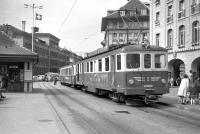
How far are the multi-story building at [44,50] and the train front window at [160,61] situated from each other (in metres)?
71.7

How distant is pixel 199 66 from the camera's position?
35281 mm

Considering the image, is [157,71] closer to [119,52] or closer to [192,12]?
[119,52]

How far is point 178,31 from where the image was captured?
36.6m

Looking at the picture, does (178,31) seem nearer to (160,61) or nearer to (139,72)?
(160,61)

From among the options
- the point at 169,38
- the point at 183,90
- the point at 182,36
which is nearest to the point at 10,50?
the point at 182,36

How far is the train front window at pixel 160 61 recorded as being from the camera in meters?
18.2

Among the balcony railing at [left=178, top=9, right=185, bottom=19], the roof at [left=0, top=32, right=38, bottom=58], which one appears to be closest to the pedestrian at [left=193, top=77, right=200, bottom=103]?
the roof at [left=0, top=32, right=38, bottom=58]

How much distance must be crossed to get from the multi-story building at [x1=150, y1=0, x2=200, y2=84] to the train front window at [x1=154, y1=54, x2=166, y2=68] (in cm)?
1471

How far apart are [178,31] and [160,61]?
19.2 meters

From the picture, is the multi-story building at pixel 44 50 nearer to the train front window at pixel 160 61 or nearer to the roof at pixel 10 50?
the roof at pixel 10 50

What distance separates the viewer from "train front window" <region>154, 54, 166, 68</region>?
18.2 m

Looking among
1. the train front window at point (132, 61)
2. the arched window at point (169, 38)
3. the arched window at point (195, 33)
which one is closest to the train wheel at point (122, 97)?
the train front window at point (132, 61)

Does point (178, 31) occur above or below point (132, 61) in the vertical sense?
above

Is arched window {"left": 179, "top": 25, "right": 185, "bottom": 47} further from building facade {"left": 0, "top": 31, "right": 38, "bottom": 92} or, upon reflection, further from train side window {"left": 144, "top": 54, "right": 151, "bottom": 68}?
train side window {"left": 144, "top": 54, "right": 151, "bottom": 68}
